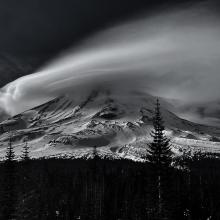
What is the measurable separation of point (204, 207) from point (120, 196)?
22.7 meters

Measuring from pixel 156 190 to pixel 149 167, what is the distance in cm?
214

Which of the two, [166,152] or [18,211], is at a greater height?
[166,152]

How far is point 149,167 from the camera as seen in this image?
132 feet

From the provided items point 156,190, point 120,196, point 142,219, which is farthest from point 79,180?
point 156,190

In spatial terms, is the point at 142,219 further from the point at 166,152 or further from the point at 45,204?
the point at 166,152

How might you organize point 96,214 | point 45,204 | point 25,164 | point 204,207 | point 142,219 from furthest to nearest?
point 204,207 → point 45,204 → point 96,214 → point 142,219 → point 25,164

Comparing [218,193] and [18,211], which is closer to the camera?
[18,211]

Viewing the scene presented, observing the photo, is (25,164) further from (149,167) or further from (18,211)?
(149,167)

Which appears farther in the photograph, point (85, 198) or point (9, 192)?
point (85, 198)

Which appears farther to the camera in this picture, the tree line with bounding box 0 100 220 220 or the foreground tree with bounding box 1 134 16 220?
the tree line with bounding box 0 100 220 220

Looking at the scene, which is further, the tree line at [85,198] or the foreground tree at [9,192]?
the tree line at [85,198]

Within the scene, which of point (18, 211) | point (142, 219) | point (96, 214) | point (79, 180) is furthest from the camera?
point (79, 180)

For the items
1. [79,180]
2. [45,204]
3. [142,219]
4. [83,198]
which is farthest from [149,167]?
[79,180]

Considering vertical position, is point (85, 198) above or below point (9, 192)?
above
